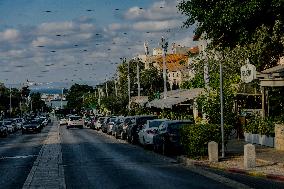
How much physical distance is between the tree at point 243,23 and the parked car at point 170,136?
5.00 metres

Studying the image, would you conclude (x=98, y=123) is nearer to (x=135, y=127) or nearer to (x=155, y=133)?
(x=135, y=127)

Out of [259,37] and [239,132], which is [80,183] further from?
[239,132]

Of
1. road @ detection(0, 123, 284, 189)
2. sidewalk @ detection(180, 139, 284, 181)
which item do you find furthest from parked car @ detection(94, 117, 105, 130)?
sidewalk @ detection(180, 139, 284, 181)

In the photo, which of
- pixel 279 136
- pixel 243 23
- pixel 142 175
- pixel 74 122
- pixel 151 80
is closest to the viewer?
pixel 142 175

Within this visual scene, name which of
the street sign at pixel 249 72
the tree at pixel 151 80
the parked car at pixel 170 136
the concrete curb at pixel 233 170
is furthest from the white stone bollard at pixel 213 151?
the tree at pixel 151 80

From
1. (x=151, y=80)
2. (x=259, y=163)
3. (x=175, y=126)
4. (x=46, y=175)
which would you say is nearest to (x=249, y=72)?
Answer: (x=175, y=126)

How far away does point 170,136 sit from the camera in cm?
2722

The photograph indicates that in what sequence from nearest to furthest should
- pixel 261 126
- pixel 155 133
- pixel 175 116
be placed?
pixel 155 133, pixel 261 126, pixel 175 116

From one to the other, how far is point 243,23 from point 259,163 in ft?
31.1


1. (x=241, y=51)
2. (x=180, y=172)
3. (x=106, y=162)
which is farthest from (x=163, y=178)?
(x=241, y=51)

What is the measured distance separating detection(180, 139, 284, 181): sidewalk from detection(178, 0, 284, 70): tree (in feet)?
18.6

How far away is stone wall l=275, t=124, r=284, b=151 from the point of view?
2621 cm

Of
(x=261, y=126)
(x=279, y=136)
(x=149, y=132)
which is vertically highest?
(x=261, y=126)

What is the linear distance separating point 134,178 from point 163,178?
0.84 m
